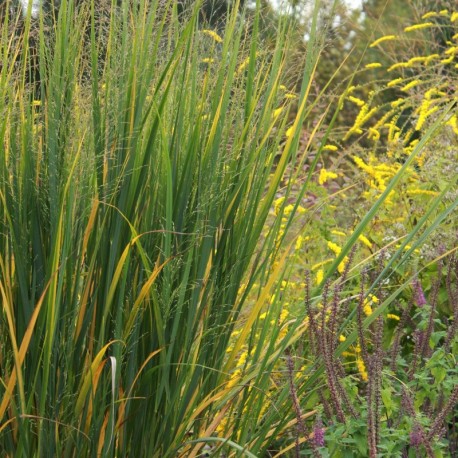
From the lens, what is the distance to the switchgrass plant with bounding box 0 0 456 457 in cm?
194

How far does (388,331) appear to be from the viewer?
11.8 ft

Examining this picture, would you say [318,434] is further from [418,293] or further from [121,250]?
Answer: [418,293]

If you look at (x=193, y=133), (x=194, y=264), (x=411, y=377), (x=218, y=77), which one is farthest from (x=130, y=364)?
(x=411, y=377)

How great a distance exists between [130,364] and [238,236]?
41cm

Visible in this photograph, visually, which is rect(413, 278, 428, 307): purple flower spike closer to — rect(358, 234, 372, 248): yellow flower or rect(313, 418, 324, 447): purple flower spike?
rect(358, 234, 372, 248): yellow flower

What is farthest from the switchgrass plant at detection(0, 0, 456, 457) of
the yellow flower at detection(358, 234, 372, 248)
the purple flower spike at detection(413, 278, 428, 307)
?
the yellow flower at detection(358, 234, 372, 248)

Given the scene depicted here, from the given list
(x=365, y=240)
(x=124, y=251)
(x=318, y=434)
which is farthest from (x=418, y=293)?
(x=124, y=251)

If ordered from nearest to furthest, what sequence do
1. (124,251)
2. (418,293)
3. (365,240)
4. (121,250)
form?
1. (124,251)
2. (121,250)
3. (418,293)
4. (365,240)

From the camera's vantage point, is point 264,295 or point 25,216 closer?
point 25,216

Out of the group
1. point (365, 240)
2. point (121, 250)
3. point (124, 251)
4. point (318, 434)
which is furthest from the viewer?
point (365, 240)

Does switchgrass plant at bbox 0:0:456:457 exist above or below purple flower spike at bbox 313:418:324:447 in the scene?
above

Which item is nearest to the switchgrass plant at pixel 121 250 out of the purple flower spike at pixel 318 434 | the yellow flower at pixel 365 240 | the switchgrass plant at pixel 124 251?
the switchgrass plant at pixel 124 251

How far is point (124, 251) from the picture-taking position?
1899 millimetres

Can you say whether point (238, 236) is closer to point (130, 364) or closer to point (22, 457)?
point (130, 364)
